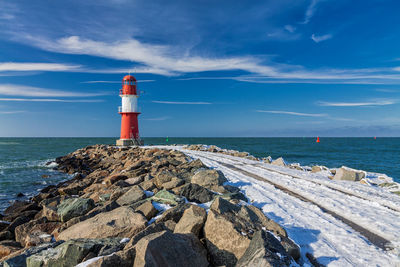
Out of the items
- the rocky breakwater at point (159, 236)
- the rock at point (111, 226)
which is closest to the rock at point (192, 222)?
the rocky breakwater at point (159, 236)

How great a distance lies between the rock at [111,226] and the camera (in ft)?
15.6

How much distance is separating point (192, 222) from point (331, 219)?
11.2 ft

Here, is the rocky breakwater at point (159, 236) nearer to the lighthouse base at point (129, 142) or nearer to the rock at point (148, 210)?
the rock at point (148, 210)

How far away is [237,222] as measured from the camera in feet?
13.9

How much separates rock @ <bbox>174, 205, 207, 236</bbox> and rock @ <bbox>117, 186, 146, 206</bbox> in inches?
108

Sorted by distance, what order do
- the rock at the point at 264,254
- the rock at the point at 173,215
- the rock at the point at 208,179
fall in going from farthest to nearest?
the rock at the point at 208,179 → the rock at the point at 173,215 → the rock at the point at 264,254

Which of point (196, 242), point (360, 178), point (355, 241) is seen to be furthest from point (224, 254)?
point (360, 178)

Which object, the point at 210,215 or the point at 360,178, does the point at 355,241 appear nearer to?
the point at 210,215

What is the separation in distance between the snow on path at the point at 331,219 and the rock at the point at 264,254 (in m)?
1.23

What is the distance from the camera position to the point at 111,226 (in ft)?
15.9

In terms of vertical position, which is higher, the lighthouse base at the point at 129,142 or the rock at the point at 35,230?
the lighthouse base at the point at 129,142

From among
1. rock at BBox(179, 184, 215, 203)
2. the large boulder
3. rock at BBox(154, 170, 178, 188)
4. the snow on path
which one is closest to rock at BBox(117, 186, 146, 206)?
rock at BBox(179, 184, 215, 203)

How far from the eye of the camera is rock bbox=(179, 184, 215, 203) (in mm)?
6616

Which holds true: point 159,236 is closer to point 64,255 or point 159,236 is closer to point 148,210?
point 64,255
